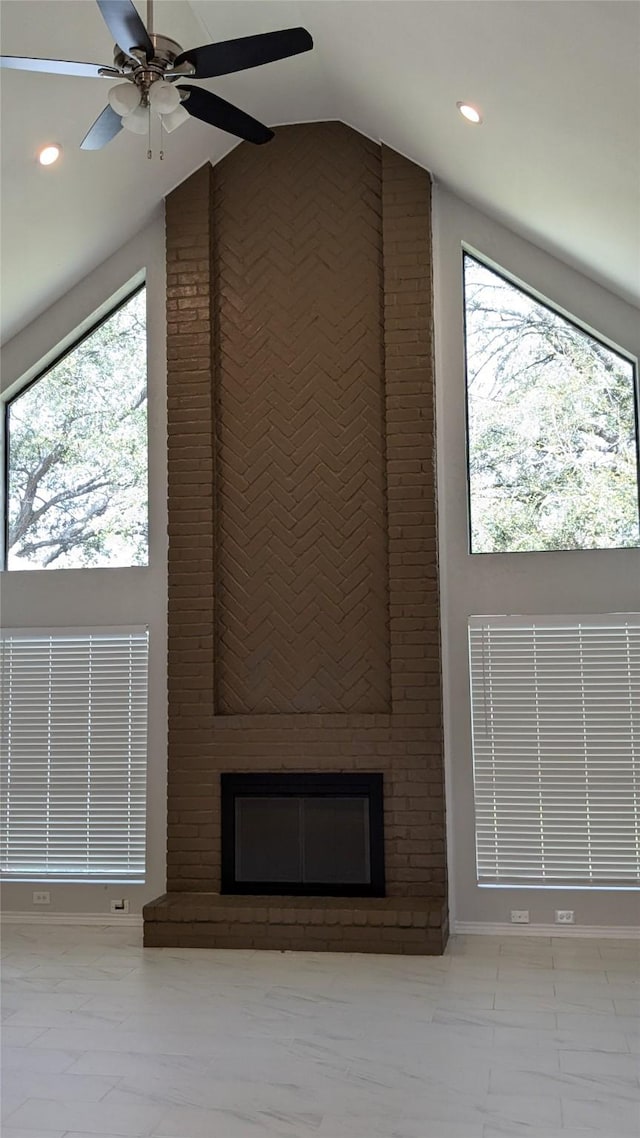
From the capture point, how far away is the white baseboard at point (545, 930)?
5852mm

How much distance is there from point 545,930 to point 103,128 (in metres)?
4.71

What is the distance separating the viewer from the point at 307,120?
647 cm

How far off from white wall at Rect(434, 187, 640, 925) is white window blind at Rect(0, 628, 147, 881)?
1.92 m

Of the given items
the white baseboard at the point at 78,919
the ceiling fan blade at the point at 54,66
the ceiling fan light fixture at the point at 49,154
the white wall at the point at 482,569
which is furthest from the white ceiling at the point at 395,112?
the white baseboard at the point at 78,919

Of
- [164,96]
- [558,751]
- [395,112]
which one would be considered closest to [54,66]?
[164,96]

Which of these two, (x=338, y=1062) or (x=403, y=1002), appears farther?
(x=403, y=1002)

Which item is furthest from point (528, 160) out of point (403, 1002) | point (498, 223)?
point (403, 1002)

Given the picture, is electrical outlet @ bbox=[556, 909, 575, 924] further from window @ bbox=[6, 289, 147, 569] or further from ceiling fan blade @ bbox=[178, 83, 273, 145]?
ceiling fan blade @ bbox=[178, 83, 273, 145]

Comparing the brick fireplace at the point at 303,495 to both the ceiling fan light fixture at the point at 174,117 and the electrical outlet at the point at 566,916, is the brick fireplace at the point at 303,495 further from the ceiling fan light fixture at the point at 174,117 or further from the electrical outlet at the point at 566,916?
the ceiling fan light fixture at the point at 174,117

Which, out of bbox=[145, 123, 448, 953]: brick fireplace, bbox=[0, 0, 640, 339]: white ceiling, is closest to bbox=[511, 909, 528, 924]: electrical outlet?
bbox=[145, 123, 448, 953]: brick fireplace

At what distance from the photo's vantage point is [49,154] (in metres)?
5.39

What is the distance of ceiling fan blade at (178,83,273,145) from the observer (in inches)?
153

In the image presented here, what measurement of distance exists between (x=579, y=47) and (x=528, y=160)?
1.19 metres

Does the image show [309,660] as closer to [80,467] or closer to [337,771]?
[337,771]
